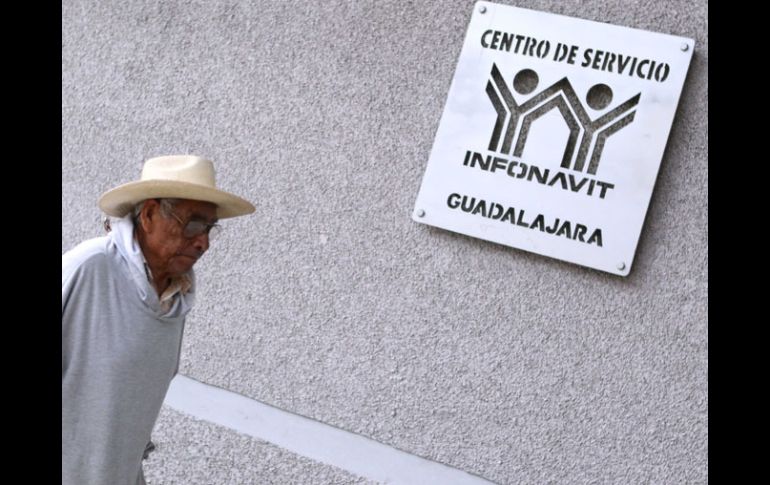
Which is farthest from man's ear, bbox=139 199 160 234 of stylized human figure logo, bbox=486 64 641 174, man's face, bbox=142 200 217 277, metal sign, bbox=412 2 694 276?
stylized human figure logo, bbox=486 64 641 174

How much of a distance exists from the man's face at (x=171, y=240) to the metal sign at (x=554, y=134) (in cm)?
127

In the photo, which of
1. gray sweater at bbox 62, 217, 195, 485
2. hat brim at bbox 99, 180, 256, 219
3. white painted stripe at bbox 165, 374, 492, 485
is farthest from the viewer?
white painted stripe at bbox 165, 374, 492, 485

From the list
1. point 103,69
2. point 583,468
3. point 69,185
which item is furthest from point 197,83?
point 583,468

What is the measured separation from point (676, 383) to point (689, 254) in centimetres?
43

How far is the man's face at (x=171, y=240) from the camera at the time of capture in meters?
2.61

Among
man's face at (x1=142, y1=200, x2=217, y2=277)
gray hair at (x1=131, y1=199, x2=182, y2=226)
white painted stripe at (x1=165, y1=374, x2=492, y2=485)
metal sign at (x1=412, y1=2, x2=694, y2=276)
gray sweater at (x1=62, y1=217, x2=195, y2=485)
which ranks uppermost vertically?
metal sign at (x1=412, y1=2, x2=694, y2=276)

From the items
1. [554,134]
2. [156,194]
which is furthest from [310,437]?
[156,194]

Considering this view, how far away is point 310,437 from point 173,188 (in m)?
1.62

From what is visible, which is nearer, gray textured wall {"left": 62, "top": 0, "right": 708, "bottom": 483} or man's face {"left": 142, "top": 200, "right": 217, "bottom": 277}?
man's face {"left": 142, "top": 200, "right": 217, "bottom": 277}

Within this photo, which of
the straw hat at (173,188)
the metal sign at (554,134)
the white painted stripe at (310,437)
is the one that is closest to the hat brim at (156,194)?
the straw hat at (173,188)

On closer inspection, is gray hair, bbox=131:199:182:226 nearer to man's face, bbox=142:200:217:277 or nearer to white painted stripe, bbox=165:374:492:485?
man's face, bbox=142:200:217:277

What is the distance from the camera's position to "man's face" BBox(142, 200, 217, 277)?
261 centimetres

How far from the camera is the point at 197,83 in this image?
4.25 metres

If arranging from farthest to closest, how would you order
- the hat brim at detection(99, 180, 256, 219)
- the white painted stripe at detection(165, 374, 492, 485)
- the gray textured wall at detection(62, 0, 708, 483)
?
the white painted stripe at detection(165, 374, 492, 485)
the gray textured wall at detection(62, 0, 708, 483)
the hat brim at detection(99, 180, 256, 219)
